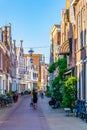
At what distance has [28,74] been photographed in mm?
141000

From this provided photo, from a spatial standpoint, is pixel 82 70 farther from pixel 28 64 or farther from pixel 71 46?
pixel 28 64

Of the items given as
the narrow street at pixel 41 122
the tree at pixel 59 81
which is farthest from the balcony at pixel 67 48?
the narrow street at pixel 41 122

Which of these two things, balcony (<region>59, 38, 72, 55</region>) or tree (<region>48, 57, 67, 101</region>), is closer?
balcony (<region>59, 38, 72, 55</region>)

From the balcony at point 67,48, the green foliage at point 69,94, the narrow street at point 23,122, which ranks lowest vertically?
the narrow street at point 23,122

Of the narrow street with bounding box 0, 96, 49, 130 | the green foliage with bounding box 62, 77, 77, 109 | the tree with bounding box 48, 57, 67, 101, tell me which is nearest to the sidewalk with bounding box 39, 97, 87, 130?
the narrow street with bounding box 0, 96, 49, 130

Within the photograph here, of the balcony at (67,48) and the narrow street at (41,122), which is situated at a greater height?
the balcony at (67,48)

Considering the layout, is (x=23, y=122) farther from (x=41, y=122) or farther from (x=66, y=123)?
(x=66, y=123)

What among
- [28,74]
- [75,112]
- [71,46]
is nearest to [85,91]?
[75,112]

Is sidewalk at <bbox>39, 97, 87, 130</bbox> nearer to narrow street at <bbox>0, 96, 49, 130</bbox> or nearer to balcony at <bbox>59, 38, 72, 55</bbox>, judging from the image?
narrow street at <bbox>0, 96, 49, 130</bbox>

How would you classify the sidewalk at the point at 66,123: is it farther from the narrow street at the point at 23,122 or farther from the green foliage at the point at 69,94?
the green foliage at the point at 69,94

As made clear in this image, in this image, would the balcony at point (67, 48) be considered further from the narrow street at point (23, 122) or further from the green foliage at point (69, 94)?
the narrow street at point (23, 122)

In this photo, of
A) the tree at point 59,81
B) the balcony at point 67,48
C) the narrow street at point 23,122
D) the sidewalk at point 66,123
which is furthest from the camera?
the tree at point 59,81

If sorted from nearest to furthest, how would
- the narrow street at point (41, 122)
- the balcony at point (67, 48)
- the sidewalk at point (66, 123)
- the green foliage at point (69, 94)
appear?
the sidewalk at point (66, 123), the narrow street at point (41, 122), the green foliage at point (69, 94), the balcony at point (67, 48)

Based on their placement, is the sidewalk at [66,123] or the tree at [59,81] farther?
the tree at [59,81]
